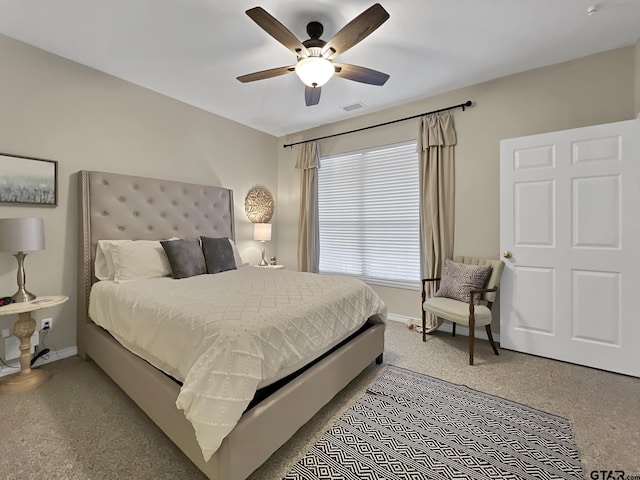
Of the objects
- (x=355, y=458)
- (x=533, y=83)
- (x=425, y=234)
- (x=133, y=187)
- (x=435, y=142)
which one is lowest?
(x=355, y=458)

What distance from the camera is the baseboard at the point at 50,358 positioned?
7.71ft

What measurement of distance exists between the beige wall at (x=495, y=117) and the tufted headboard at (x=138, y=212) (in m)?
2.13

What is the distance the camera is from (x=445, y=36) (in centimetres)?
233

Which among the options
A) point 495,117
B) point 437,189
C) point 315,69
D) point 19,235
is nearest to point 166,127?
point 19,235

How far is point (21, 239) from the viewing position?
211 cm

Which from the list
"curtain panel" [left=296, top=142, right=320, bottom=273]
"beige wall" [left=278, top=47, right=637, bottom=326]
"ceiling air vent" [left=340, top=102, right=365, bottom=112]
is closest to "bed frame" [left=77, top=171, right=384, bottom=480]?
"curtain panel" [left=296, top=142, right=320, bottom=273]

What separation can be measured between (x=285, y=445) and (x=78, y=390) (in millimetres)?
1707

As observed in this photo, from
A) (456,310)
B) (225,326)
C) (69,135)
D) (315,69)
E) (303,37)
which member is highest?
(303,37)

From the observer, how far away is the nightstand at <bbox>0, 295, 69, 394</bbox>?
2.12 meters

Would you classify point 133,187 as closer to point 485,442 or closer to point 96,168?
point 96,168

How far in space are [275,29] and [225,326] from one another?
1.83m

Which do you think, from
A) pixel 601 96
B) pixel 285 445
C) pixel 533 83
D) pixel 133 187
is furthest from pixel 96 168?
pixel 601 96

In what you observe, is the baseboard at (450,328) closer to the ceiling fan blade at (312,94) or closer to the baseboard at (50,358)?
the ceiling fan blade at (312,94)

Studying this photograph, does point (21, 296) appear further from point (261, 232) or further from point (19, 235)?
point (261, 232)
